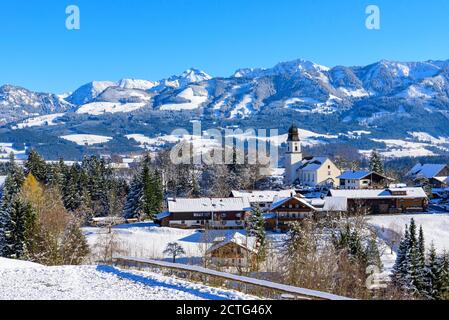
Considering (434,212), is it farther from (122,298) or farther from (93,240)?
(122,298)

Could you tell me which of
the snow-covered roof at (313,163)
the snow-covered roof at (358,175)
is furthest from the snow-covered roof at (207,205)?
the snow-covered roof at (313,163)

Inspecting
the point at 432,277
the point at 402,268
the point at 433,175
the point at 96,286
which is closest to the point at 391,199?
the point at 402,268

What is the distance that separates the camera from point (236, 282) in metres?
10.6

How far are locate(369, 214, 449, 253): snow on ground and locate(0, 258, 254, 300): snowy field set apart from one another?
33.1 meters

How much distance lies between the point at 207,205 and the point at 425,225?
765 inches

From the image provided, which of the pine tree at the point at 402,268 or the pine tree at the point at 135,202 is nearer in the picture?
the pine tree at the point at 402,268

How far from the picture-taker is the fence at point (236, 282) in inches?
345

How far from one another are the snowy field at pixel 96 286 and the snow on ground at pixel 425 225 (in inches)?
1302

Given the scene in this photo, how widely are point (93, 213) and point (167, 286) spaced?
1831 inches

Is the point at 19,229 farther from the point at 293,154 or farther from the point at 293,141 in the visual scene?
the point at 293,141

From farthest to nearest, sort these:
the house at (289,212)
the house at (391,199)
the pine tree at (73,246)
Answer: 1. the house at (391,199)
2. the house at (289,212)
3. the pine tree at (73,246)

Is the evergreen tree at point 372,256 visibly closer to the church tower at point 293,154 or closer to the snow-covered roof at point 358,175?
the snow-covered roof at point 358,175

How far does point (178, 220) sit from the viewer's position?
157ft
